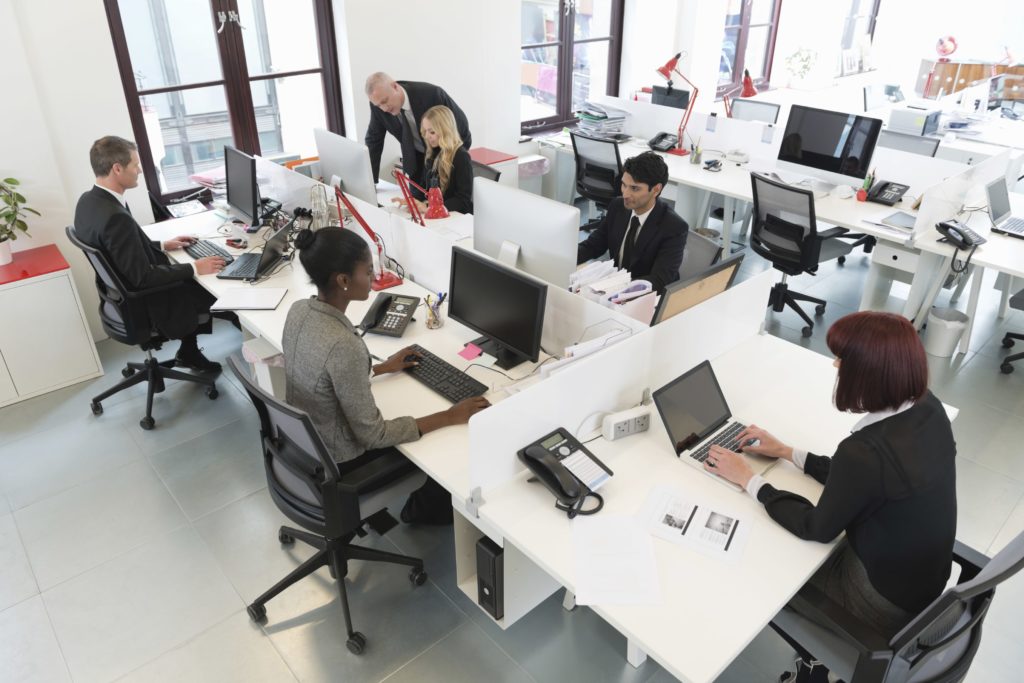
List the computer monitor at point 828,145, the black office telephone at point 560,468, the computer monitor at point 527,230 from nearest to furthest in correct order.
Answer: the black office telephone at point 560,468 < the computer monitor at point 527,230 < the computer monitor at point 828,145

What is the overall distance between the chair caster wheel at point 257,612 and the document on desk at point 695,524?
4.73 ft

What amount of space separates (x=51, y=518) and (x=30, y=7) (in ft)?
8.45

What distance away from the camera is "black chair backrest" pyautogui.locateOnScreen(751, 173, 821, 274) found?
411 cm

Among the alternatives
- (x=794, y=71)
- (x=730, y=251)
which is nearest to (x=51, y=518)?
(x=730, y=251)

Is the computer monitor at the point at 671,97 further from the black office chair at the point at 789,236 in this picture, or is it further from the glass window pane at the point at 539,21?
the black office chair at the point at 789,236

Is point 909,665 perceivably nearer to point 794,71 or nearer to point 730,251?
point 730,251

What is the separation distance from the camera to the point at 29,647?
2477 mm

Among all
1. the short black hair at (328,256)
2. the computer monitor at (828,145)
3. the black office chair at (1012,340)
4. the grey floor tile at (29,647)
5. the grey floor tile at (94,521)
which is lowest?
the grey floor tile at (29,647)

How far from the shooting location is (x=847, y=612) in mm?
1825

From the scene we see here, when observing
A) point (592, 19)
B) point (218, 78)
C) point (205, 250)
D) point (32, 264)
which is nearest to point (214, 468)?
point (205, 250)

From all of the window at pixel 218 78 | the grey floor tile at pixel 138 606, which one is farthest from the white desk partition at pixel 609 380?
the window at pixel 218 78

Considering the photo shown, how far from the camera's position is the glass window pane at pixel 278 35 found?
469cm

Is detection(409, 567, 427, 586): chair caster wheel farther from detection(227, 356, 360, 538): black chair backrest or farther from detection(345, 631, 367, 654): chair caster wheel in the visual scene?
detection(227, 356, 360, 538): black chair backrest

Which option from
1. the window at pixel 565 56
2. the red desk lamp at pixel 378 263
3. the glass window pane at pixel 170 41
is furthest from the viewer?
the window at pixel 565 56
